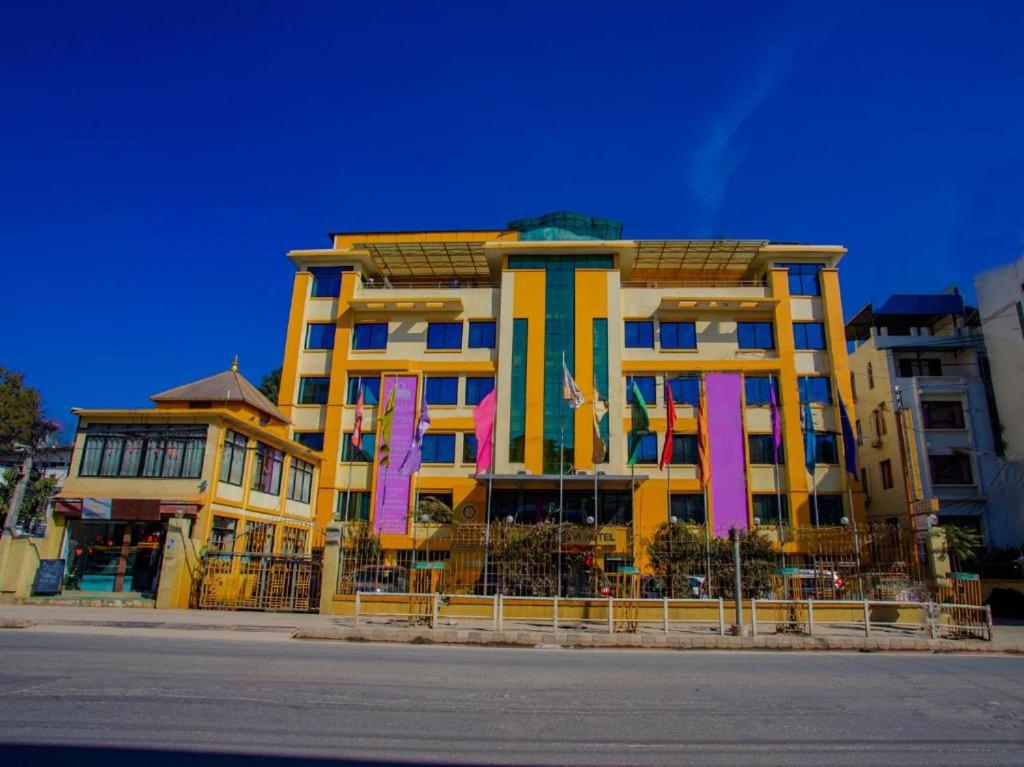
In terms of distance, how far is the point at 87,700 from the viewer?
7211mm

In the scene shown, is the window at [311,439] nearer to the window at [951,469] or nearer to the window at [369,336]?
the window at [369,336]

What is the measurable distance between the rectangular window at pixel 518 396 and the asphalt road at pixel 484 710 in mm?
22174

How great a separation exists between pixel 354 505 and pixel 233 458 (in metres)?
8.11

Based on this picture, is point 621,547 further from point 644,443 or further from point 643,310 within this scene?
point 643,310

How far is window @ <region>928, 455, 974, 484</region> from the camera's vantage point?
34594 mm

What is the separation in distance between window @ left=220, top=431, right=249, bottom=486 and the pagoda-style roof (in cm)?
221

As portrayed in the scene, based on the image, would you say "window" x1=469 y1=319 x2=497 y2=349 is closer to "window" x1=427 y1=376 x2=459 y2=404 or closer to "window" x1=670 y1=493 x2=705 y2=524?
"window" x1=427 y1=376 x2=459 y2=404

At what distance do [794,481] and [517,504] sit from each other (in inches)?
527

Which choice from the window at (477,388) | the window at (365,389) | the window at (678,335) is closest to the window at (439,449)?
the window at (477,388)

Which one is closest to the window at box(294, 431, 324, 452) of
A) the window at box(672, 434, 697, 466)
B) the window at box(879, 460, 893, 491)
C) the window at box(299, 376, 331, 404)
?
the window at box(299, 376, 331, 404)

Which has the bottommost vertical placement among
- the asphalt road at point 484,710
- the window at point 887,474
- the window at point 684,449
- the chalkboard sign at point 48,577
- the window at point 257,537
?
the asphalt road at point 484,710

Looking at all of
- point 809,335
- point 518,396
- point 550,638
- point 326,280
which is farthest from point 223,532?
point 809,335

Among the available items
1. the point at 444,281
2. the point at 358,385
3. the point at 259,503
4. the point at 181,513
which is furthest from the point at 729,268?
the point at 181,513

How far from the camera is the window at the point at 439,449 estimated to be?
3472cm
